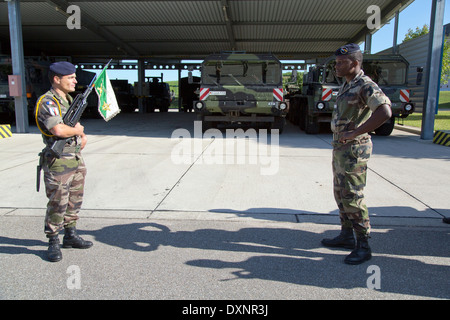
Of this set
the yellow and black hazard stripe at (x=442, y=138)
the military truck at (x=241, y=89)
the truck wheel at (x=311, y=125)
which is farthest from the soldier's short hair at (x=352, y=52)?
the truck wheel at (x=311, y=125)

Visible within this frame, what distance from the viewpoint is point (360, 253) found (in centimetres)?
303

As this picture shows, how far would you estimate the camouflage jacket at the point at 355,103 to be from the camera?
111 inches

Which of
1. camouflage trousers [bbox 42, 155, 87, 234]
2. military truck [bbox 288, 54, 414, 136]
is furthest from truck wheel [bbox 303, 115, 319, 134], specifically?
camouflage trousers [bbox 42, 155, 87, 234]

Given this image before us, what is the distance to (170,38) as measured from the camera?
20.6 m

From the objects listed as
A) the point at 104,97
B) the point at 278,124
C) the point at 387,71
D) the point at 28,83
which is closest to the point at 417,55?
the point at 387,71

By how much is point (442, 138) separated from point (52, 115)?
9.63 metres

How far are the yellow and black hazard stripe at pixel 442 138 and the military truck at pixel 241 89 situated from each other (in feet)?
13.4

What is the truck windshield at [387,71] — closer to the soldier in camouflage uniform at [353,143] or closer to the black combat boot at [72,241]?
the soldier in camouflage uniform at [353,143]

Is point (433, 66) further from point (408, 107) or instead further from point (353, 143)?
point (353, 143)

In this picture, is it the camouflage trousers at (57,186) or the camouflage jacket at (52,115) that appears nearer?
the camouflage jacket at (52,115)

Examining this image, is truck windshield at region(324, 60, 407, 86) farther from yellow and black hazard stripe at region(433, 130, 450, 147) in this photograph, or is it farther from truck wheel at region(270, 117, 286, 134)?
truck wheel at region(270, 117, 286, 134)
